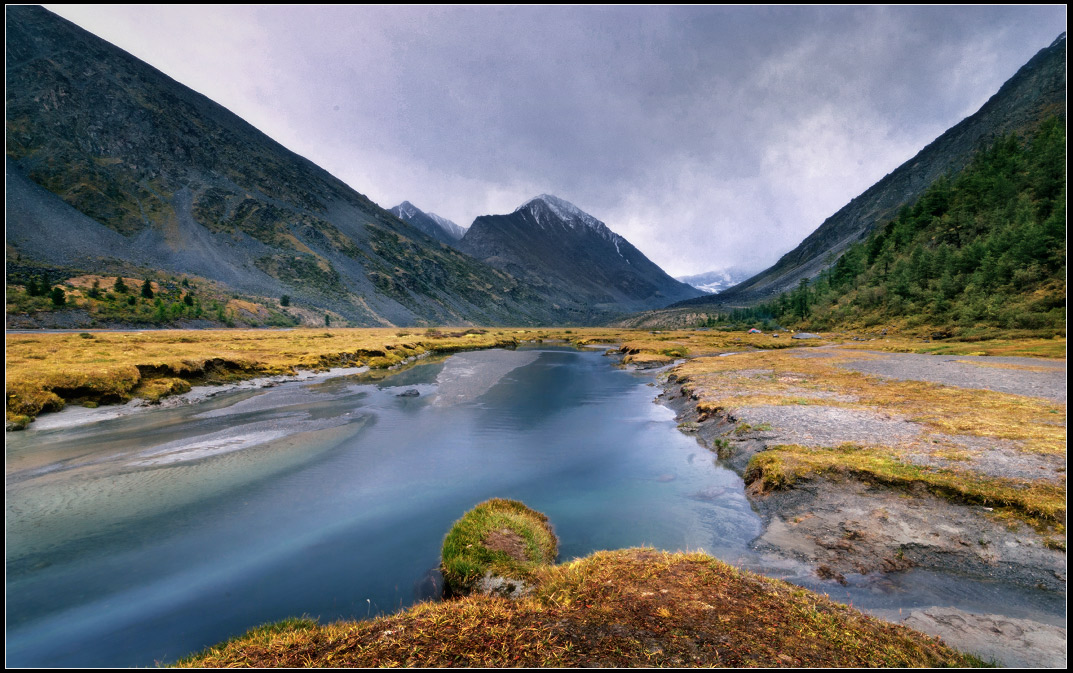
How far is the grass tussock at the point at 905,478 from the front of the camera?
11547 mm

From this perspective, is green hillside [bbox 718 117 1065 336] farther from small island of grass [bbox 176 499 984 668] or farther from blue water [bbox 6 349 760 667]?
small island of grass [bbox 176 499 984 668]

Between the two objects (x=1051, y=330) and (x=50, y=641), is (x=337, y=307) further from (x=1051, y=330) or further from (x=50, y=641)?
(x=1051, y=330)

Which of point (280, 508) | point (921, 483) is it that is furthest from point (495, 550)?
point (921, 483)

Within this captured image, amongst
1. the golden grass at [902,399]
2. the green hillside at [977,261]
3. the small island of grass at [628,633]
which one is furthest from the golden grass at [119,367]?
the green hillside at [977,261]

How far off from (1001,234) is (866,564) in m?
97.3

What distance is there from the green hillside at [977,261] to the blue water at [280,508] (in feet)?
238

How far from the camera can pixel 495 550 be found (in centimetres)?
1128

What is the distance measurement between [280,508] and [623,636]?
15557 millimetres

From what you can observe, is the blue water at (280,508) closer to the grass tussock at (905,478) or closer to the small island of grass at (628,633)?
the grass tussock at (905,478)

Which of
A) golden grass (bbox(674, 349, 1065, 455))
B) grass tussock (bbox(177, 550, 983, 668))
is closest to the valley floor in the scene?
golden grass (bbox(674, 349, 1065, 455))

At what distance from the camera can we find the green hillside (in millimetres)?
61406

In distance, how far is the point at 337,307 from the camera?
7308 inches

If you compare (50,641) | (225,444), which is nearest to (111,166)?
(225,444)

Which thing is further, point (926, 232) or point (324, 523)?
point (926, 232)
